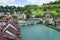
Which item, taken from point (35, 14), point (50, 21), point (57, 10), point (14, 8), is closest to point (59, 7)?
point (57, 10)

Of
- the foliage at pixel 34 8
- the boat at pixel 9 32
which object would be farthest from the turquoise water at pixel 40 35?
the foliage at pixel 34 8

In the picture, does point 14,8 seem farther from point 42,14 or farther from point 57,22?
point 57,22

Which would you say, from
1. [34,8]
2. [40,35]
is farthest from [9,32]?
[34,8]

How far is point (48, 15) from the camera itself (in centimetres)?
1416

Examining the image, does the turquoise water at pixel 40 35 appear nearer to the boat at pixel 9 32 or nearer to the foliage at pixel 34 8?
the boat at pixel 9 32

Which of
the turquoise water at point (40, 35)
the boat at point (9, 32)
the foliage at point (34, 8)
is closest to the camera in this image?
the boat at point (9, 32)

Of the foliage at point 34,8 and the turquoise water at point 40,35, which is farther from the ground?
the turquoise water at point 40,35

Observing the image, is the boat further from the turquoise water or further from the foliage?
the foliage

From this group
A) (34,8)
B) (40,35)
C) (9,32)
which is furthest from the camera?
(34,8)

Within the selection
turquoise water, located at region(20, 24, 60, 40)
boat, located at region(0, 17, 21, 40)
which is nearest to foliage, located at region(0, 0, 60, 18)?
turquoise water, located at region(20, 24, 60, 40)

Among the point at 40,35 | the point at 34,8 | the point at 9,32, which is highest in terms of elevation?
the point at 9,32

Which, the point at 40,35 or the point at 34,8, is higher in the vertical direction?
the point at 40,35

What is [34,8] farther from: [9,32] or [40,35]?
[9,32]

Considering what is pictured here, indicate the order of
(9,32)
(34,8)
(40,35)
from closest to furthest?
(9,32), (40,35), (34,8)
